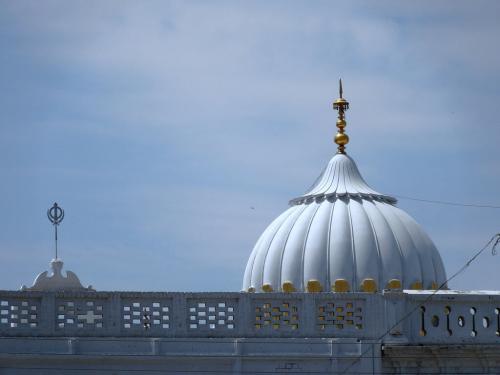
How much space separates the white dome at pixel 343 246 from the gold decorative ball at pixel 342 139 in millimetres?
931

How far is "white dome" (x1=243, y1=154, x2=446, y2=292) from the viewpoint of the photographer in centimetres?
4284

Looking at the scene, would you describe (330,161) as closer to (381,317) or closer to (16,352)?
(381,317)

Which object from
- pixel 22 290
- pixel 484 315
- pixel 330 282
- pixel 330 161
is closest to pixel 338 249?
pixel 330 282

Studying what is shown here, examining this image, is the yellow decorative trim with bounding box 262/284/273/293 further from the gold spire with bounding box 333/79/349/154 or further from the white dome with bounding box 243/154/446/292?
the gold spire with bounding box 333/79/349/154

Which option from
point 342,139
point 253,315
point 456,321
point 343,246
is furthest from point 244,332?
point 342,139

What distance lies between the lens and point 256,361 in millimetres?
32219

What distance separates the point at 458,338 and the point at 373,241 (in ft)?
34.0

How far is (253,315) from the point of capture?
3253 cm

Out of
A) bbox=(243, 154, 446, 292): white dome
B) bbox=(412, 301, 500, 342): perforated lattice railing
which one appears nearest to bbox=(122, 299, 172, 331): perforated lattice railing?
bbox=(412, 301, 500, 342): perforated lattice railing

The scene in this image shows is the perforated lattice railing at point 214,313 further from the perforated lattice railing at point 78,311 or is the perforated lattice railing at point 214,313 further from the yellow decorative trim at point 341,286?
the yellow decorative trim at point 341,286

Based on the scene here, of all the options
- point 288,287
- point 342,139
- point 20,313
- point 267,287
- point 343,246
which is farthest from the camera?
point 342,139

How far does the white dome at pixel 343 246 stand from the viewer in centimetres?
4284

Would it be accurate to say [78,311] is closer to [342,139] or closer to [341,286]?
[341,286]

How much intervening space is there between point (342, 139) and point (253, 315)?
→ 15.1m
